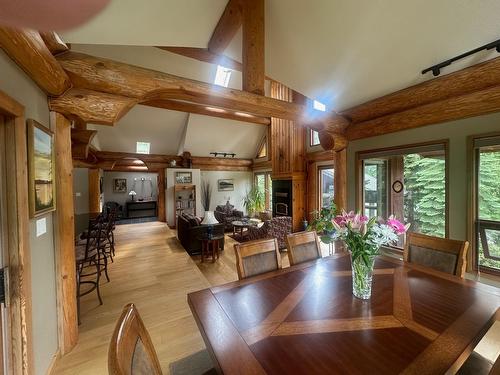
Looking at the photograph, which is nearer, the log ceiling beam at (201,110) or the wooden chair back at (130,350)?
the wooden chair back at (130,350)

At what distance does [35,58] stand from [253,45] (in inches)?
79.2

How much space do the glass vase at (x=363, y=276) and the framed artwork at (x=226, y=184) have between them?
777 cm

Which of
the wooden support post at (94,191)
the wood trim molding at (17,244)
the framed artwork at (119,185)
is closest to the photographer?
the wood trim molding at (17,244)

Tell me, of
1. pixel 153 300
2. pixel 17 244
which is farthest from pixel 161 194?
pixel 17 244

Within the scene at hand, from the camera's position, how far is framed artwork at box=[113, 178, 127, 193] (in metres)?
10.5

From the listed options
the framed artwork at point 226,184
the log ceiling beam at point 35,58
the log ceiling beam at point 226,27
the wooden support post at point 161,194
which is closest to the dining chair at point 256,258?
the log ceiling beam at point 35,58

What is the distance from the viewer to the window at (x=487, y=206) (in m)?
2.11

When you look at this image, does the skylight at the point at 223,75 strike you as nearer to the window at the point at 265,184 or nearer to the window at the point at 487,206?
the window at the point at 265,184

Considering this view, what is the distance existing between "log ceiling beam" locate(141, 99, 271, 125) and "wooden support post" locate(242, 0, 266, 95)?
10.3 feet

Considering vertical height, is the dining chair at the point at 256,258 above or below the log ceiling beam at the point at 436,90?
below

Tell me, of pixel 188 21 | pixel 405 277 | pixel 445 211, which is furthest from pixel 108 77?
pixel 445 211

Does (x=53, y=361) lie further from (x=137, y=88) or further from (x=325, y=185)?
(x=325, y=185)

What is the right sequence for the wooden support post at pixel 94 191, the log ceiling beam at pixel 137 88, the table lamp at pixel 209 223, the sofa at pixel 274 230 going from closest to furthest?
the log ceiling beam at pixel 137 88, the table lamp at pixel 209 223, the sofa at pixel 274 230, the wooden support post at pixel 94 191

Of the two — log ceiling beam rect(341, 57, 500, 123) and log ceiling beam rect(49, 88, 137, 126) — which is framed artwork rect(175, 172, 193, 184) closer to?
log ceiling beam rect(49, 88, 137, 126)
